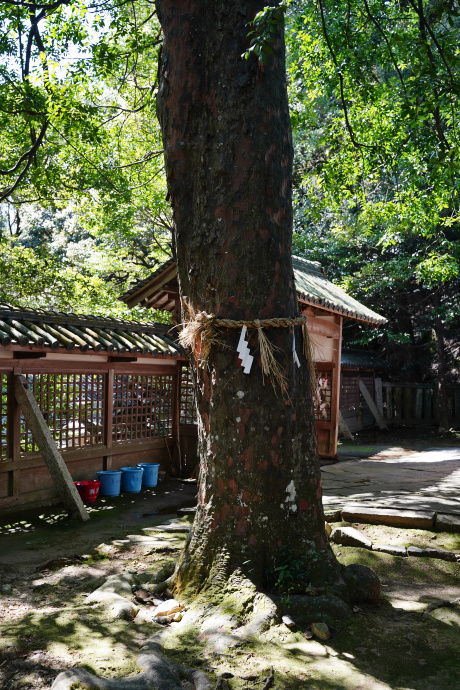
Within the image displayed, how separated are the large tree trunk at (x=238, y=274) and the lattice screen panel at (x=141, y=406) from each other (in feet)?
21.9

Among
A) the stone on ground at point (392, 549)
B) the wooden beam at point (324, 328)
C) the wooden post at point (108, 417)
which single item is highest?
the wooden beam at point (324, 328)

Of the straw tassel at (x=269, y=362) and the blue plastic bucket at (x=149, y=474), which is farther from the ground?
the straw tassel at (x=269, y=362)

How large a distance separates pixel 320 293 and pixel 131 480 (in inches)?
211

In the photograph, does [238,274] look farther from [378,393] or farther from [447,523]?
[378,393]

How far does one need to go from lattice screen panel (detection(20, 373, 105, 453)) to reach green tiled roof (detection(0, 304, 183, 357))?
2.74 feet

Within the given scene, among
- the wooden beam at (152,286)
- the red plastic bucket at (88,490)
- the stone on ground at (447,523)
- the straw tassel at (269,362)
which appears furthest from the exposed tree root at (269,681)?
the wooden beam at (152,286)

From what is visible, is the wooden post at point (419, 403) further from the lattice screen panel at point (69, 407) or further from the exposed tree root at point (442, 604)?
the exposed tree root at point (442, 604)

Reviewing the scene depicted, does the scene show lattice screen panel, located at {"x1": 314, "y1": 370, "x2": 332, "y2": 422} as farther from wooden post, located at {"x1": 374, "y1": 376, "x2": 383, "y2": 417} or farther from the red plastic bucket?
wooden post, located at {"x1": 374, "y1": 376, "x2": 383, "y2": 417}

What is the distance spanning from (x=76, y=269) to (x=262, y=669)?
1859 cm

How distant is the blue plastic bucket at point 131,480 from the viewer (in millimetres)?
9781

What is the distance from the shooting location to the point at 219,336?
12.9ft

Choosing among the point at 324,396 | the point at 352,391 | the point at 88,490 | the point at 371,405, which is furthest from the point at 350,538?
the point at 371,405

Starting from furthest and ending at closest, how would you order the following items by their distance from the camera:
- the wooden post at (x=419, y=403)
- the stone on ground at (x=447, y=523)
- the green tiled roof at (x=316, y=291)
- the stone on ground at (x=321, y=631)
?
1. the wooden post at (x=419, y=403)
2. the green tiled roof at (x=316, y=291)
3. the stone on ground at (x=447, y=523)
4. the stone on ground at (x=321, y=631)

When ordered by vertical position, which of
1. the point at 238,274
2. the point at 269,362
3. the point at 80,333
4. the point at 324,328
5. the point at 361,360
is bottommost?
the point at 269,362
